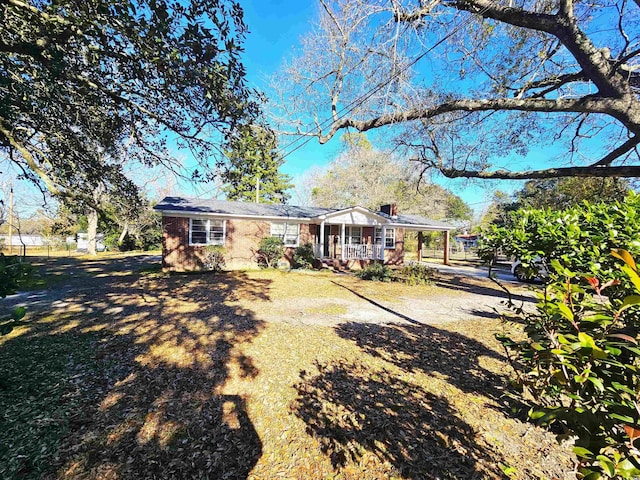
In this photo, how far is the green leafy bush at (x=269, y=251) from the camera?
15.0 m

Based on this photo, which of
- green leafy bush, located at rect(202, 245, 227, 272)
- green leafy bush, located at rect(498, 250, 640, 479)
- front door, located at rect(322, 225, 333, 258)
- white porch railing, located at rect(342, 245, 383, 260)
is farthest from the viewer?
front door, located at rect(322, 225, 333, 258)

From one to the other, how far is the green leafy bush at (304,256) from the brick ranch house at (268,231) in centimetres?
55

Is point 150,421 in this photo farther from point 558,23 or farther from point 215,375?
point 558,23

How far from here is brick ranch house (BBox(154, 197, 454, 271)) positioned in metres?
13.9

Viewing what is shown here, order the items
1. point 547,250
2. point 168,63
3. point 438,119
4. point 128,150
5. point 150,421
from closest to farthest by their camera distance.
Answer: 1. point 547,250
2. point 150,421
3. point 168,63
4. point 128,150
5. point 438,119

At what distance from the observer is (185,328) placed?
567cm

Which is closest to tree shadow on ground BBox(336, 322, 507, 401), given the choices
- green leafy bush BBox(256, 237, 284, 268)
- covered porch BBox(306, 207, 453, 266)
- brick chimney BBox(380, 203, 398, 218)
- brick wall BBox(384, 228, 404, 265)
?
green leafy bush BBox(256, 237, 284, 268)

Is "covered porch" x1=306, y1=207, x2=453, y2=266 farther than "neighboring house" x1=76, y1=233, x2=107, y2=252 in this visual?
No

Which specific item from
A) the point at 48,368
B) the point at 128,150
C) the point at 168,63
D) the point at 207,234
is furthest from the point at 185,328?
the point at 207,234

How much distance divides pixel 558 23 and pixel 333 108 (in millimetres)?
4086

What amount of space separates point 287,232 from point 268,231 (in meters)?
1.14

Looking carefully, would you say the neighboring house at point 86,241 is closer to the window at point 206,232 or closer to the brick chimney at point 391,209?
the window at point 206,232

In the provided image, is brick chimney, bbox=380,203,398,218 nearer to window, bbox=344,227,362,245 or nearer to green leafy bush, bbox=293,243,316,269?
window, bbox=344,227,362,245

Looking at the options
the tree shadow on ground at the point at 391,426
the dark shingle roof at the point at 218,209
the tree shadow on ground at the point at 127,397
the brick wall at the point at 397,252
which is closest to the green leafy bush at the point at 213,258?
the dark shingle roof at the point at 218,209
